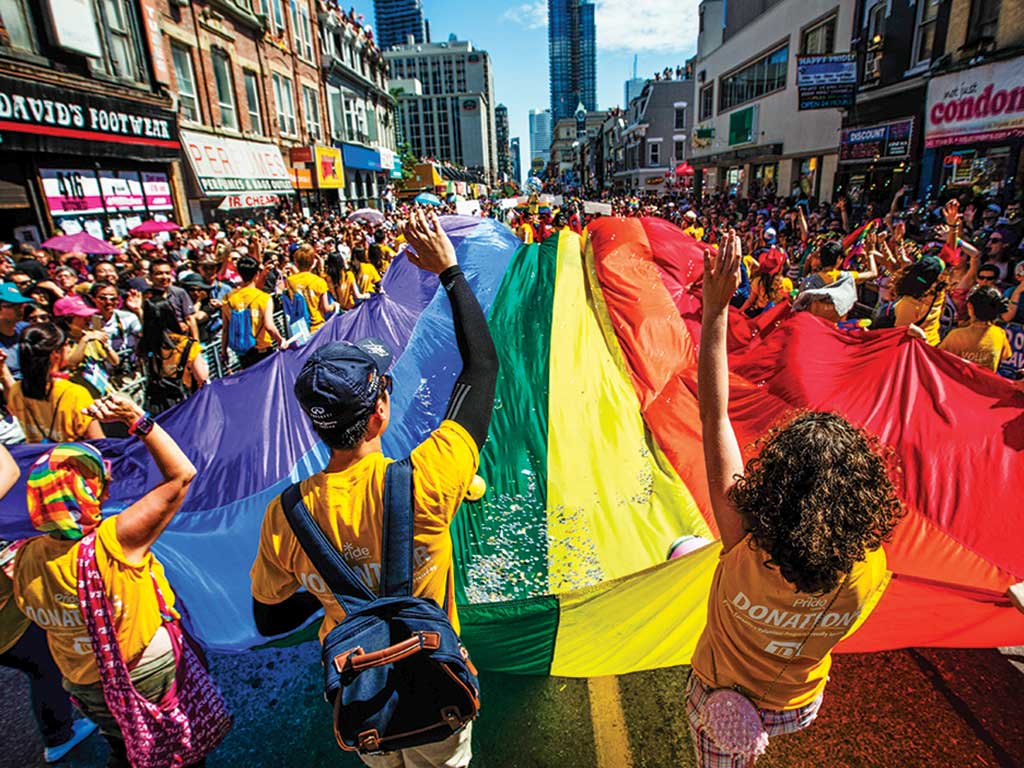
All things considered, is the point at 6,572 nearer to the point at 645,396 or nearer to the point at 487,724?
the point at 487,724

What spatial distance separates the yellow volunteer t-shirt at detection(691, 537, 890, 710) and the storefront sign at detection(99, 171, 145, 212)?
56.3ft

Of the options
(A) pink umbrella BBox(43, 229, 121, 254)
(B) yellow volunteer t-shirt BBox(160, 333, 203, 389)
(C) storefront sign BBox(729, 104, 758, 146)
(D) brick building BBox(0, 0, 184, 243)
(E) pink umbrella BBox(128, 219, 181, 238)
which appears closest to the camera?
(B) yellow volunteer t-shirt BBox(160, 333, 203, 389)

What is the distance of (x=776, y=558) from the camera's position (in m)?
1.62

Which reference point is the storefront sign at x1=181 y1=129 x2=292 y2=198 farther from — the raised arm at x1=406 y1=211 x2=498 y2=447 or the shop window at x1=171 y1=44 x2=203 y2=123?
the raised arm at x1=406 y1=211 x2=498 y2=447

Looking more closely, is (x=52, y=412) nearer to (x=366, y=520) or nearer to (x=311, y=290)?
(x=366, y=520)

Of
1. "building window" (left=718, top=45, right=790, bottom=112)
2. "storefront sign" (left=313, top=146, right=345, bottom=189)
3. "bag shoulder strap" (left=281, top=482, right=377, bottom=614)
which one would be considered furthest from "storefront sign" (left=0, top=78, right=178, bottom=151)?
"building window" (left=718, top=45, right=790, bottom=112)

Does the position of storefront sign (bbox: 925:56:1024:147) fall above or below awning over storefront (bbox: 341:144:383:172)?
below

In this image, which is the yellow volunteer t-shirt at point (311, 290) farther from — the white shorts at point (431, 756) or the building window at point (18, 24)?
the building window at point (18, 24)

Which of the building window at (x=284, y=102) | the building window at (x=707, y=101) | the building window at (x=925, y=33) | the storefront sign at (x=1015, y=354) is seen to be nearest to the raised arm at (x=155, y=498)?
Result: the storefront sign at (x=1015, y=354)

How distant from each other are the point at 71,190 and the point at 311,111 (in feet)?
56.8

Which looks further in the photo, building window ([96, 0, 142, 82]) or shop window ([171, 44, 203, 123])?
shop window ([171, 44, 203, 123])

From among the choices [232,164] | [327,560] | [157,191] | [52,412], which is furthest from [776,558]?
[232,164]

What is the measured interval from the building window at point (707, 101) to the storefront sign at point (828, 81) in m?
17.9

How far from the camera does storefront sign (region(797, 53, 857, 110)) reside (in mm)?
17219
